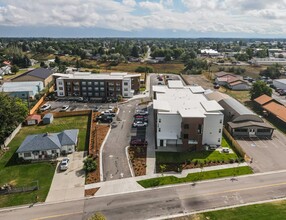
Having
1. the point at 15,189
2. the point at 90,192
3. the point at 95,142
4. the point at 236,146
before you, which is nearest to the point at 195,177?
the point at 236,146

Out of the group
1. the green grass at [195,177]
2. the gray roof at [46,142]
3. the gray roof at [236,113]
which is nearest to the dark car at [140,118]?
the gray roof at [46,142]

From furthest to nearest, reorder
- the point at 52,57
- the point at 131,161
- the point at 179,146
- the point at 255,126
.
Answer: the point at 52,57, the point at 255,126, the point at 179,146, the point at 131,161

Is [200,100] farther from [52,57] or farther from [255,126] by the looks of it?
[52,57]

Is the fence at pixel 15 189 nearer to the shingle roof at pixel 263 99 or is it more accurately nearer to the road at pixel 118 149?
the road at pixel 118 149

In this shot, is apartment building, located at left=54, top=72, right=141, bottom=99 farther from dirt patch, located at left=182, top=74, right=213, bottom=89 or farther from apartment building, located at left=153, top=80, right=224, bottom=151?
dirt patch, located at left=182, top=74, right=213, bottom=89

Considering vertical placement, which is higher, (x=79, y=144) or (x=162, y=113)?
(x=162, y=113)

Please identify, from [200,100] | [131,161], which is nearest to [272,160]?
[200,100]

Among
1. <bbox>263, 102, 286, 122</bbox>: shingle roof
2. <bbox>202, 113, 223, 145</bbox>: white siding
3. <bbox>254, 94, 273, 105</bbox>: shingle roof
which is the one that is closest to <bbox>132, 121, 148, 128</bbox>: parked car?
<bbox>202, 113, 223, 145</bbox>: white siding
